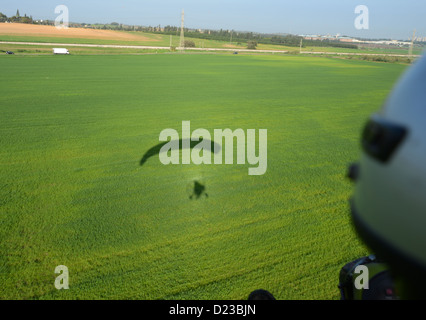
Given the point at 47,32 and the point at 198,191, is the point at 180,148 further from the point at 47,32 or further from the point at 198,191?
the point at 47,32

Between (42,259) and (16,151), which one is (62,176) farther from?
(42,259)

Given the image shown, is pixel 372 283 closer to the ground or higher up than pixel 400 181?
closer to the ground

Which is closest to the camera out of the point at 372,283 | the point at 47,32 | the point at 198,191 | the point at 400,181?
the point at 400,181

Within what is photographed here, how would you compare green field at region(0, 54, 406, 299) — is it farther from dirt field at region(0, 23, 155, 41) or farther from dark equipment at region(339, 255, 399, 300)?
dirt field at region(0, 23, 155, 41)

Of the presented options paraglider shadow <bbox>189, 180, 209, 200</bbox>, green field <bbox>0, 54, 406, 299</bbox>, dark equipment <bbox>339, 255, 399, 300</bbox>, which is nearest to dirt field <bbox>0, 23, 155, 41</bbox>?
green field <bbox>0, 54, 406, 299</bbox>

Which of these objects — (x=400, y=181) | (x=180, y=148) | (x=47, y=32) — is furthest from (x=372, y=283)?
(x=47, y=32)
